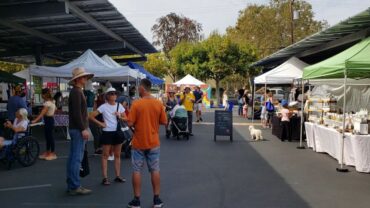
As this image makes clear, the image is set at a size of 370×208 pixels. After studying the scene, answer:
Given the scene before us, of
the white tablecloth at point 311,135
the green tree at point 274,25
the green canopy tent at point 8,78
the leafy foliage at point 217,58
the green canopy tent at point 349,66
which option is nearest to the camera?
the green canopy tent at point 349,66

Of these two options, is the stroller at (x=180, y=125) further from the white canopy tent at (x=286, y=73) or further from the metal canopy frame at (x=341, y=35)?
the white canopy tent at (x=286, y=73)

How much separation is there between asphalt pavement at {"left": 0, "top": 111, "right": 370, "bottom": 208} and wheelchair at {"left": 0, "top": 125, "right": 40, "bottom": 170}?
0.16 meters

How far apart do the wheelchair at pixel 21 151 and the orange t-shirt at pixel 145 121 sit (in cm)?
414

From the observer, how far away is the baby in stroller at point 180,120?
46.6 ft

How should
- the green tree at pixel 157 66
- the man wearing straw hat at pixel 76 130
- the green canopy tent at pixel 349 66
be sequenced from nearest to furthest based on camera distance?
the man wearing straw hat at pixel 76 130 < the green canopy tent at pixel 349 66 < the green tree at pixel 157 66

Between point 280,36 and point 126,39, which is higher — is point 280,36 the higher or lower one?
the higher one

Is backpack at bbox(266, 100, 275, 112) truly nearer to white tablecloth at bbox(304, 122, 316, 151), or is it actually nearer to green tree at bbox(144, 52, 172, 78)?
white tablecloth at bbox(304, 122, 316, 151)

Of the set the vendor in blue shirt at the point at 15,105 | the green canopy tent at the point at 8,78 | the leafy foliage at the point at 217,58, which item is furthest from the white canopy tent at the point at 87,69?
the leafy foliage at the point at 217,58

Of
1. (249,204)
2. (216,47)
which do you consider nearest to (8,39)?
(249,204)

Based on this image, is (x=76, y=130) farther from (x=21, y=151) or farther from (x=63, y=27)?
(x=63, y=27)

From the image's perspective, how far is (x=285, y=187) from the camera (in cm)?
734

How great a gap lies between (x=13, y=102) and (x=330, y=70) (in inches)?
308

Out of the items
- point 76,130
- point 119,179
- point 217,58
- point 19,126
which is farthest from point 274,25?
point 76,130

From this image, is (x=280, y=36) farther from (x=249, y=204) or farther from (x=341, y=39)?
(x=249, y=204)
